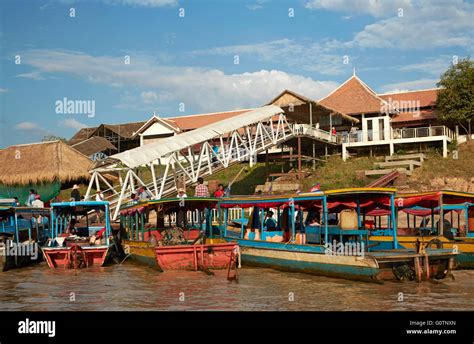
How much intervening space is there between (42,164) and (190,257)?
57.2ft

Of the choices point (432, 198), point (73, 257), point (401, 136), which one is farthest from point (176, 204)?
point (401, 136)

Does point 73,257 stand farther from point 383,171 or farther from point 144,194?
point 383,171

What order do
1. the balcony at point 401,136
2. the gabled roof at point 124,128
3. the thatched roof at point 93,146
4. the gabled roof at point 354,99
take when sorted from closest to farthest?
the balcony at point 401,136 → the gabled roof at point 354,99 → the thatched roof at point 93,146 → the gabled roof at point 124,128

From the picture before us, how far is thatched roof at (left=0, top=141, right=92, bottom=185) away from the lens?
29547 millimetres

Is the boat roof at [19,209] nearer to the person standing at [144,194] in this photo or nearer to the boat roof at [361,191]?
the person standing at [144,194]

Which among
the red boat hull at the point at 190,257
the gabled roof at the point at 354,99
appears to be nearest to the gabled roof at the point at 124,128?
the gabled roof at the point at 354,99

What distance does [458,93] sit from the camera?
103ft

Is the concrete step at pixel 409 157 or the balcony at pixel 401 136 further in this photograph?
the balcony at pixel 401 136

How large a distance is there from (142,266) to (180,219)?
6.06ft

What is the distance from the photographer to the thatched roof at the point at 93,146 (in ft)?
135

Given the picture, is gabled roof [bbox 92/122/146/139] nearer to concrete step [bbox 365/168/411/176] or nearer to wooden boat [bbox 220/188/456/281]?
concrete step [bbox 365/168/411/176]

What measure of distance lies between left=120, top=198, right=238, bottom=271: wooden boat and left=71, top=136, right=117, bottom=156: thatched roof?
21093 mm
